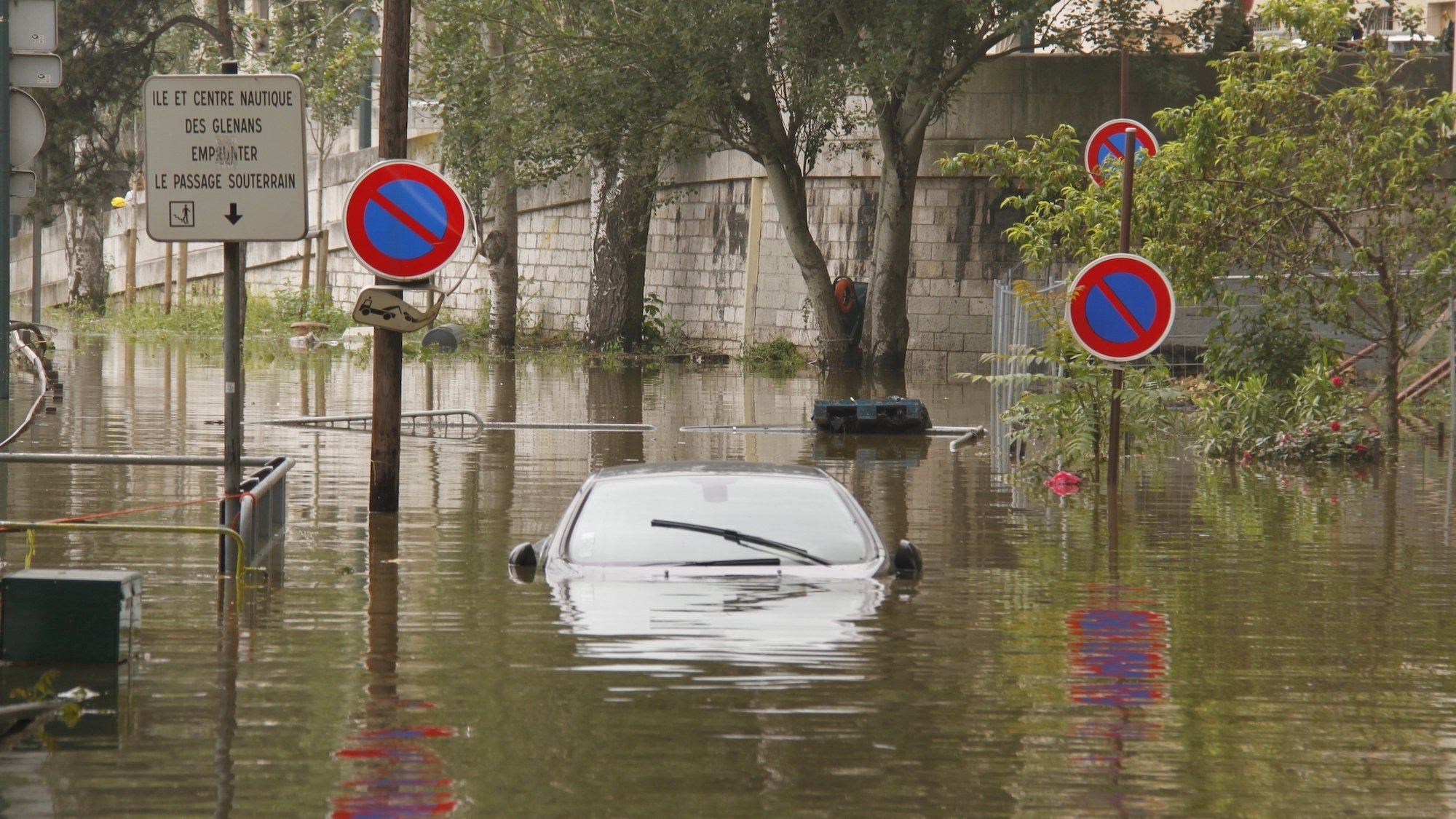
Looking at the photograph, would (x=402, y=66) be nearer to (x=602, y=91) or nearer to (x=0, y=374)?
(x=0, y=374)

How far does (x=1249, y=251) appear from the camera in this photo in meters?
17.2

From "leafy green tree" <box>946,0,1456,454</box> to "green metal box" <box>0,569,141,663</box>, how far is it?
1097 cm

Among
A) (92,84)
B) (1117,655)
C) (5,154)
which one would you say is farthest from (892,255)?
(1117,655)

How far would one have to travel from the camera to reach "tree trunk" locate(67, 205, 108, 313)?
55812 millimetres

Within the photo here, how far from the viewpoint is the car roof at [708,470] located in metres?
8.83

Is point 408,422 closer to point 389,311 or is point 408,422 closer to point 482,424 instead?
point 482,424

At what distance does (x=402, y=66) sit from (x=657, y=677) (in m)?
5.73

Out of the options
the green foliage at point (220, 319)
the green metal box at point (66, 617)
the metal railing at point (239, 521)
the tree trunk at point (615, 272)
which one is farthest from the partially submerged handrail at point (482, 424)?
the green foliage at point (220, 319)

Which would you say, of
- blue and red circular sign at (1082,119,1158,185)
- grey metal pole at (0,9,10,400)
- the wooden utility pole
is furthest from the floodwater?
blue and red circular sign at (1082,119,1158,185)

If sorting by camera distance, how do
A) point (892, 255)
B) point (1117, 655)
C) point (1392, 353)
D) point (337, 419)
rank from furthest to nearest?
1. point (892, 255)
2. point (337, 419)
3. point (1392, 353)
4. point (1117, 655)

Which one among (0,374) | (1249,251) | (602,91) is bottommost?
(0,374)

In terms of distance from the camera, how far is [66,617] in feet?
23.3

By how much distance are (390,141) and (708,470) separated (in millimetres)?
3818

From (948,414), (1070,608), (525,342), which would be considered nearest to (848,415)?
(948,414)
